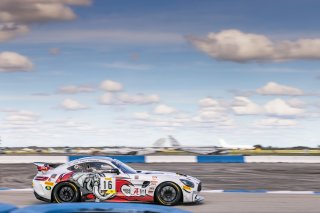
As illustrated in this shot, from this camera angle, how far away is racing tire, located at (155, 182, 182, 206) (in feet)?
48.1

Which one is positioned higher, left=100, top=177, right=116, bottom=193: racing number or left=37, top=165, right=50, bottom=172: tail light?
left=37, top=165, right=50, bottom=172: tail light

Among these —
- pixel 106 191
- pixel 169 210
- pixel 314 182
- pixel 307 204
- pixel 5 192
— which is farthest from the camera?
pixel 314 182

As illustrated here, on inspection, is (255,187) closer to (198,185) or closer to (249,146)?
(198,185)

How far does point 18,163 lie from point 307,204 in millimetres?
31912

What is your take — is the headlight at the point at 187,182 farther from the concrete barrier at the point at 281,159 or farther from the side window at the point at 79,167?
the concrete barrier at the point at 281,159

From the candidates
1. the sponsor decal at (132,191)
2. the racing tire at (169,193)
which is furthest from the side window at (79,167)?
the racing tire at (169,193)

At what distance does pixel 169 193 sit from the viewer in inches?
580

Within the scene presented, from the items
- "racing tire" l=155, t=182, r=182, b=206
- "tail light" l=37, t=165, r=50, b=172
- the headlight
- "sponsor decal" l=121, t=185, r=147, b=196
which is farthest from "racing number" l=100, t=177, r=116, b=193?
the headlight

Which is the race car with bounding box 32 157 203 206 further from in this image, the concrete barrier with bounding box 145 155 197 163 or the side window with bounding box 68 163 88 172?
the concrete barrier with bounding box 145 155 197 163

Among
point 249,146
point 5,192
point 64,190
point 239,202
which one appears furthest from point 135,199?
point 249,146

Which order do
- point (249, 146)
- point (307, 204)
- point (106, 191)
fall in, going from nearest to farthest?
point (106, 191) → point (307, 204) → point (249, 146)

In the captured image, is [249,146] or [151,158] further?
[249,146]

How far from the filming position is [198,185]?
15.0 metres

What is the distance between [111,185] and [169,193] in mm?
1420
